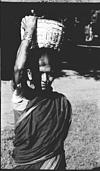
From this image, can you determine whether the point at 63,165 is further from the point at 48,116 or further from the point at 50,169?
the point at 48,116

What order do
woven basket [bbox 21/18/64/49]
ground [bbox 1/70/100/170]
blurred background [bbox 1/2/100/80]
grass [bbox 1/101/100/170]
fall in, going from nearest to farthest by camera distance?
woven basket [bbox 21/18/64/49], grass [bbox 1/101/100/170], ground [bbox 1/70/100/170], blurred background [bbox 1/2/100/80]

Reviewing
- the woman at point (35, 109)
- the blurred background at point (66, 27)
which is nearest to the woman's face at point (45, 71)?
the woman at point (35, 109)

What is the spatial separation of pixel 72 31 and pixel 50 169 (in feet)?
49.5

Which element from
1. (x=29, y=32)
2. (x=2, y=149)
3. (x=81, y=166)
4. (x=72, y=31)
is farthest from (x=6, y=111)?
(x=72, y=31)

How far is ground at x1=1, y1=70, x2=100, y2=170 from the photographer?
576cm

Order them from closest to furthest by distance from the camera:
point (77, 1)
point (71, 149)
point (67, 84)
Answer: point (77, 1) → point (71, 149) → point (67, 84)

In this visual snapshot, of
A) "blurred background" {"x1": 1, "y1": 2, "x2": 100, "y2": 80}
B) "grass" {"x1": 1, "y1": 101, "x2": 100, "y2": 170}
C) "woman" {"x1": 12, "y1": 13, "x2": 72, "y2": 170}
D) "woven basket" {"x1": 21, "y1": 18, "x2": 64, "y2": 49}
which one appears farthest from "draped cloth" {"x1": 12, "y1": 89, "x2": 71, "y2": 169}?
"grass" {"x1": 1, "y1": 101, "x2": 100, "y2": 170}

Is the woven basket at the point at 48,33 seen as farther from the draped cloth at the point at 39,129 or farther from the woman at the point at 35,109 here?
the draped cloth at the point at 39,129

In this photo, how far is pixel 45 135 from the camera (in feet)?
8.57

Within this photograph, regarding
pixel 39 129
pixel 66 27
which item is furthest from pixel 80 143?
pixel 39 129

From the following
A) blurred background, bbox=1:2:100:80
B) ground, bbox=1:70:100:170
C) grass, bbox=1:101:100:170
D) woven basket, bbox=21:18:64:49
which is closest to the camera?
woven basket, bbox=21:18:64:49

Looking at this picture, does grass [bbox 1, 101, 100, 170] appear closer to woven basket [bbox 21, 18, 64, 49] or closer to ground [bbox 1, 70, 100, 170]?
ground [bbox 1, 70, 100, 170]

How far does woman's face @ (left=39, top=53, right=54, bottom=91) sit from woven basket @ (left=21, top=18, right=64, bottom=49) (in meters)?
0.09

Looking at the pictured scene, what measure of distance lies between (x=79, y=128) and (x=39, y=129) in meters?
4.72
